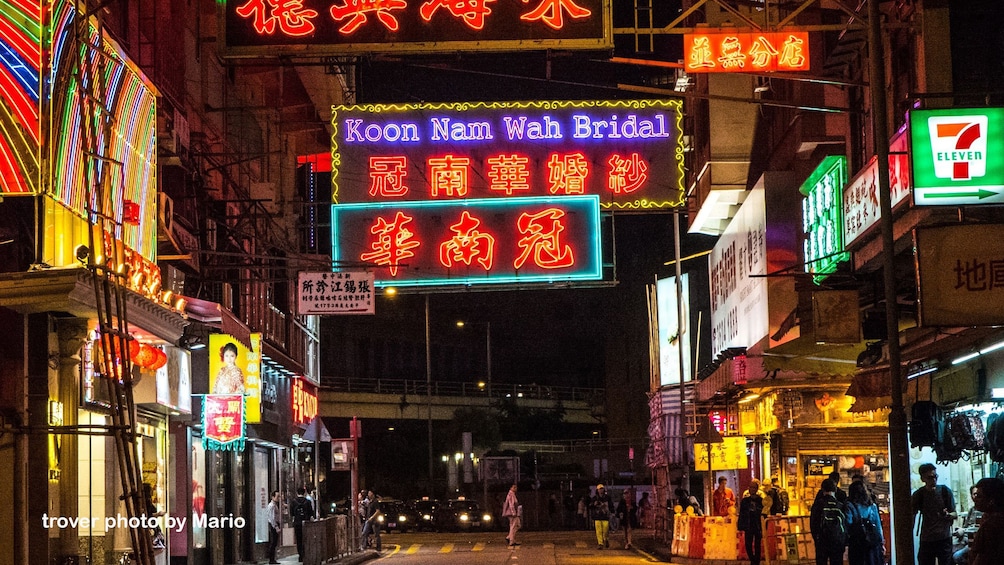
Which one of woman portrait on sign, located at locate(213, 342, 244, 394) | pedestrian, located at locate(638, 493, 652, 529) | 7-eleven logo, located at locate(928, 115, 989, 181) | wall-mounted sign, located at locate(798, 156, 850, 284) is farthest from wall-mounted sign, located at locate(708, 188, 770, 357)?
pedestrian, located at locate(638, 493, 652, 529)

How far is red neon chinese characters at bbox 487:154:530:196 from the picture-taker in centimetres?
2733

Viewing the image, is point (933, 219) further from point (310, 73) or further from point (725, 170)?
point (310, 73)

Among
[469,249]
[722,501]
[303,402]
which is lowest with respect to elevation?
[722,501]

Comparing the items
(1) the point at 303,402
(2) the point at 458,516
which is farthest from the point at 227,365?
(2) the point at 458,516

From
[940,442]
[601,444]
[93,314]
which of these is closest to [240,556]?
[93,314]

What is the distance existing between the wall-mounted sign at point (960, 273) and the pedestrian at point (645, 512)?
37480 mm

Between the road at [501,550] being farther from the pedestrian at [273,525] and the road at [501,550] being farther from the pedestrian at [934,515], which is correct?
the pedestrian at [934,515]

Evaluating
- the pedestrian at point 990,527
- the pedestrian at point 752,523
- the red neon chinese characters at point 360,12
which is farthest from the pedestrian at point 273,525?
the pedestrian at point 990,527

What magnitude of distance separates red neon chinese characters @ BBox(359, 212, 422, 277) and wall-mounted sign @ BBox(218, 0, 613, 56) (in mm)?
10047

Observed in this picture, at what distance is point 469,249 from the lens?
26.6 meters

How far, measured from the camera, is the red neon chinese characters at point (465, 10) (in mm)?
16922

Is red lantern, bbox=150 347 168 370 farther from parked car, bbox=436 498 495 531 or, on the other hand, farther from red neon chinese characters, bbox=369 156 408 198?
parked car, bbox=436 498 495 531

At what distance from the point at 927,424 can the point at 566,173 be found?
39.9 ft

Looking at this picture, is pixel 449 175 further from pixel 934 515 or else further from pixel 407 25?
pixel 934 515
